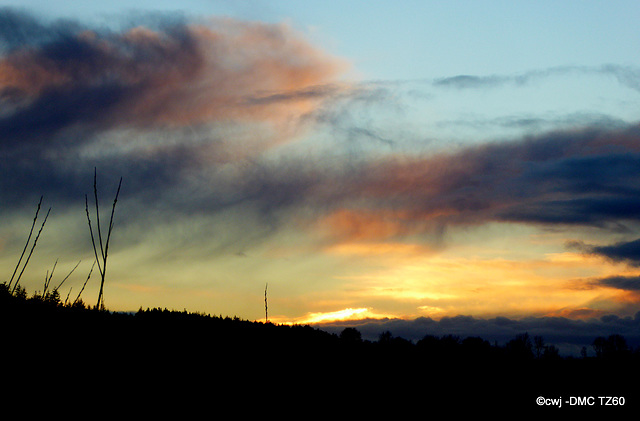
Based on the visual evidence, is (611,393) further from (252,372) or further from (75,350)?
(75,350)

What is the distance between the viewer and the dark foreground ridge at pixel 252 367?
33.0ft

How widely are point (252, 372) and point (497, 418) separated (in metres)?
6.07

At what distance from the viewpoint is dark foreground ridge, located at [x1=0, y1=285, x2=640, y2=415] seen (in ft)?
33.0

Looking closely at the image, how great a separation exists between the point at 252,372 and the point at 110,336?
11.7 ft

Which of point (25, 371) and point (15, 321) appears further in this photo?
point (15, 321)

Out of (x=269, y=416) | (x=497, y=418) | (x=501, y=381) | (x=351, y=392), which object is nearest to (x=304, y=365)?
(x=351, y=392)

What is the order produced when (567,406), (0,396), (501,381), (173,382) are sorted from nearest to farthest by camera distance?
(0,396) → (173,382) → (567,406) → (501,381)

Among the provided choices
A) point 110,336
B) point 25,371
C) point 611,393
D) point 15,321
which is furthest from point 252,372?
point 611,393

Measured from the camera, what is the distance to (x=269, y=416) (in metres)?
9.80

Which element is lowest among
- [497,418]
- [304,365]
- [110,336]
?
[497,418]

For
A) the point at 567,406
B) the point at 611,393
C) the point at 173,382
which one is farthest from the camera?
the point at 611,393

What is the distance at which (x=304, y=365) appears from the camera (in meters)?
13.9

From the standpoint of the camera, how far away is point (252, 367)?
41.7 feet

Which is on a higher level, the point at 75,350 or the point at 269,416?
the point at 75,350
